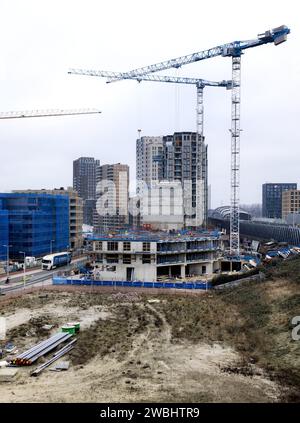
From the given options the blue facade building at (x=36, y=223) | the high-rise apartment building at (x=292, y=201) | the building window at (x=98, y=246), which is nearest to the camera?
the building window at (x=98, y=246)

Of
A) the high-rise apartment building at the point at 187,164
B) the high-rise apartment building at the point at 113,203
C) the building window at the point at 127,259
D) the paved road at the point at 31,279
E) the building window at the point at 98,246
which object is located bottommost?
the paved road at the point at 31,279

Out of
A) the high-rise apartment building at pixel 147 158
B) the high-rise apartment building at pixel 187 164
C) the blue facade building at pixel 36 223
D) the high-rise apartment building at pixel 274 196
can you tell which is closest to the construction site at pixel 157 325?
the blue facade building at pixel 36 223

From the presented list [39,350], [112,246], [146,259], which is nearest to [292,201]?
[146,259]

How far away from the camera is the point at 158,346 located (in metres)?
24.3

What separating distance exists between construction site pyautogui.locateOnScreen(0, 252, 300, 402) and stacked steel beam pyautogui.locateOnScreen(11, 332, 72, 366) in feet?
0.36

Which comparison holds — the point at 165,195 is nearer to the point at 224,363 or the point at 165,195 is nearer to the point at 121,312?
Answer: the point at 121,312

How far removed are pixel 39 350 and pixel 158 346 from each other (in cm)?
693

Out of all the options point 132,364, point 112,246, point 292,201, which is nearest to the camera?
point 132,364

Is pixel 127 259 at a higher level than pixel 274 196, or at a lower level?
lower

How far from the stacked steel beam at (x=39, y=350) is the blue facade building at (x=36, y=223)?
37.7 metres

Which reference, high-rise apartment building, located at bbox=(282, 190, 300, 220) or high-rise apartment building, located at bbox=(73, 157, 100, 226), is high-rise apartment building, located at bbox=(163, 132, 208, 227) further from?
high-rise apartment building, located at bbox=(73, 157, 100, 226)

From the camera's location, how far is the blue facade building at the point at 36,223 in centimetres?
6309

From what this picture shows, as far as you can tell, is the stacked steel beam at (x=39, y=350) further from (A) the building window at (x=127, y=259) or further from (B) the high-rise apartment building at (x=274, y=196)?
(B) the high-rise apartment building at (x=274, y=196)

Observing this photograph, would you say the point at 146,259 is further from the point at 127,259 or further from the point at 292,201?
the point at 292,201
